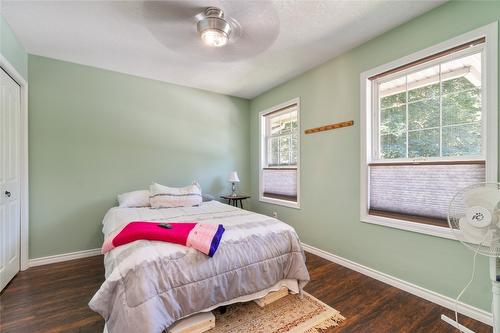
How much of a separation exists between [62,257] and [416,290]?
3981 mm

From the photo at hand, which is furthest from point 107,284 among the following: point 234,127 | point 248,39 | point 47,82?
point 234,127

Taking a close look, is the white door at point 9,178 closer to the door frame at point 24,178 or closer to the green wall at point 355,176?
the door frame at point 24,178

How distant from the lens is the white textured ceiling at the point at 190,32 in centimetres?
192

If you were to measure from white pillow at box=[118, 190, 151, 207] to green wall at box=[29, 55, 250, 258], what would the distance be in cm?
31

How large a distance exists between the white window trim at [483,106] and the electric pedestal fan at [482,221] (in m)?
0.47

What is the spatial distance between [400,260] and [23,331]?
3158mm

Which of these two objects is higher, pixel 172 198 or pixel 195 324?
pixel 172 198

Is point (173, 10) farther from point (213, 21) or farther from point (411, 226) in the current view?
point (411, 226)

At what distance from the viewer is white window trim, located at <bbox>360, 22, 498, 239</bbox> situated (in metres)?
1.64

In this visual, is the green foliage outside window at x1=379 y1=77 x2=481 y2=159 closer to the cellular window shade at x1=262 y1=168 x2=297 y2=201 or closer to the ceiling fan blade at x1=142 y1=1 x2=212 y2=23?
the cellular window shade at x1=262 y1=168 x2=297 y2=201

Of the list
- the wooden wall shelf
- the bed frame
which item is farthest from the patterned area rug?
the wooden wall shelf

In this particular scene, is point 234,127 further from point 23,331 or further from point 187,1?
point 23,331

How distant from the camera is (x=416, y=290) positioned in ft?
6.70

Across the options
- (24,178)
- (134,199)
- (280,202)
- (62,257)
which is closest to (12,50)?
(24,178)
